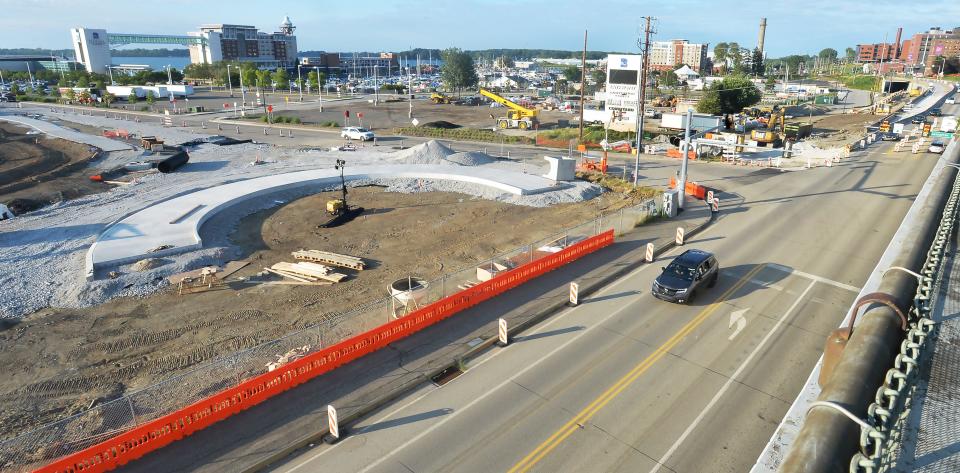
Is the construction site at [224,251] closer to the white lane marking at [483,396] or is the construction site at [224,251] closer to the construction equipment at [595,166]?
the construction equipment at [595,166]

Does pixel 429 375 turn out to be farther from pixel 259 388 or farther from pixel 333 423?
pixel 259 388

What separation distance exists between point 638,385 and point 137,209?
33.3 meters

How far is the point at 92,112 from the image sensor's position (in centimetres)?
9219

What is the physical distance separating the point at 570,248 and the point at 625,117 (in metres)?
53.9

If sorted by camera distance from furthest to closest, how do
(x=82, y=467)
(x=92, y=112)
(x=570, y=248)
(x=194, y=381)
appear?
(x=92, y=112), (x=570, y=248), (x=194, y=381), (x=82, y=467)

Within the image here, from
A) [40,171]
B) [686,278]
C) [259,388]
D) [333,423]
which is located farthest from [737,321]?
[40,171]

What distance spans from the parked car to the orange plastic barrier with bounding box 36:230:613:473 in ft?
19.1

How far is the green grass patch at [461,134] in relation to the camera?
66.6 m

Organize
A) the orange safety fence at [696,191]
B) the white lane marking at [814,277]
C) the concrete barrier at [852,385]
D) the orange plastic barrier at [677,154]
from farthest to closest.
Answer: the orange plastic barrier at [677,154] → the orange safety fence at [696,191] → the white lane marking at [814,277] → the concrete barrier at [852,385]

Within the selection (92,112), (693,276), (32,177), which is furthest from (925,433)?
(92,112)

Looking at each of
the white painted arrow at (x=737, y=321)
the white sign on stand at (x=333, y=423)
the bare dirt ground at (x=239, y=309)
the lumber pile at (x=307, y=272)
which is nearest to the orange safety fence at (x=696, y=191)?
the bare dirt ground at (x=239, y=309)

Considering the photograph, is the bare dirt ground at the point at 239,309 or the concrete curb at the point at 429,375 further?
the bare dirt ground at the point at 239,309

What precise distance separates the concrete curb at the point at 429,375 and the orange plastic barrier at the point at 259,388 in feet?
7.57

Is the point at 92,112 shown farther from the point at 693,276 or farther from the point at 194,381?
the point at 693,276
